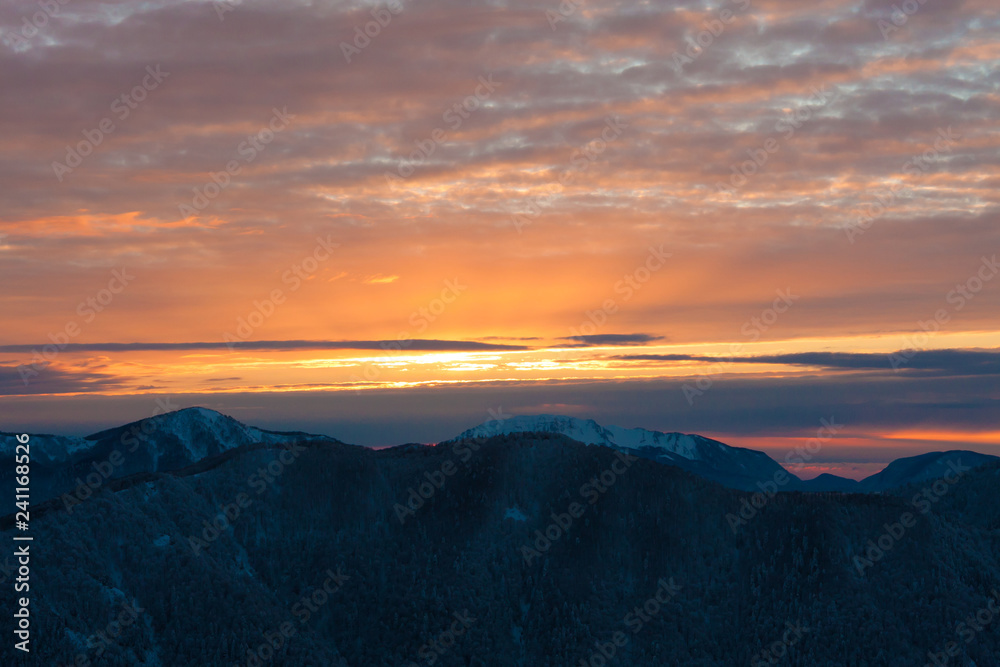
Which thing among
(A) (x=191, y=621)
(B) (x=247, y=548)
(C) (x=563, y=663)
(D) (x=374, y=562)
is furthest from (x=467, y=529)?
(A) (x=191, y=621)

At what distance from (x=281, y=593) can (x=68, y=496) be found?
3278cm

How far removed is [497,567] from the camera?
13212 centimetres

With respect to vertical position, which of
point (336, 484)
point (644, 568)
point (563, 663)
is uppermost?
point (336, 484)

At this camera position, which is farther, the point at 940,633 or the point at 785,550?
the point at 785,550

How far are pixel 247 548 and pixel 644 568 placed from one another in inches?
2470

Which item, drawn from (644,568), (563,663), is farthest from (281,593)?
(644,568)

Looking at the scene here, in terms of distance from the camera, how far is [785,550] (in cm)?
13725

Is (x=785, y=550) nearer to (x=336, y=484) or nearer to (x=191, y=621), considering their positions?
(x=336, y=484)

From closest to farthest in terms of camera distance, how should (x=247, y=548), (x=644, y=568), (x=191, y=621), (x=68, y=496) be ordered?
(x=191, y=621)
(x=68, y=496)
(x=247, y=548)
(x=644, y=568)

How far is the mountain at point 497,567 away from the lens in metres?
110

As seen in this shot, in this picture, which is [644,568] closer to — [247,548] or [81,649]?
[247,548]

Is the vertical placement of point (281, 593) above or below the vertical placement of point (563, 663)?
above

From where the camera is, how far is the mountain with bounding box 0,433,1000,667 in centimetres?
11012

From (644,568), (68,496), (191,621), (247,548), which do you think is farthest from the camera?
(644,568)
